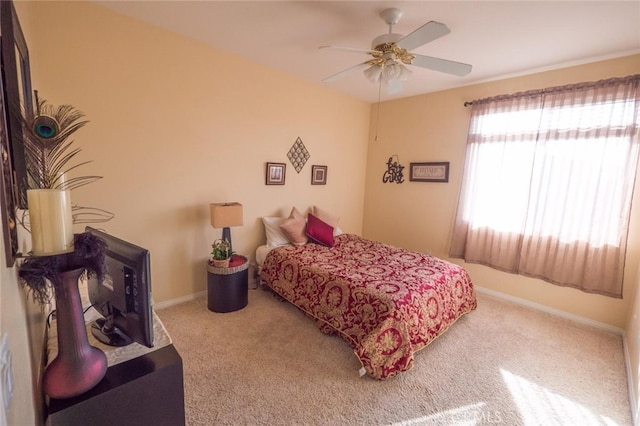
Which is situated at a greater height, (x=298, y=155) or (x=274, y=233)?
(x=298, y=155)

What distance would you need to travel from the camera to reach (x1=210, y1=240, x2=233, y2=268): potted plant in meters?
2.75

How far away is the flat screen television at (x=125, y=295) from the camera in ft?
3.50

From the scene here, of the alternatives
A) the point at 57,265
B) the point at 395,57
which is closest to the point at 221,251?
the point at 57,265

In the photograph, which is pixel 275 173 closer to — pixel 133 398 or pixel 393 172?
pixel 393 172

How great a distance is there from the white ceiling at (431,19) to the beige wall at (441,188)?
28 centimetres

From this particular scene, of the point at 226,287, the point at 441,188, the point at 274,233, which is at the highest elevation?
the point at 441,188

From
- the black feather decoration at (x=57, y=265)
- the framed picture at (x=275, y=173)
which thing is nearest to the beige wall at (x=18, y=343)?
the black feather decoration at (x=57, y=265)

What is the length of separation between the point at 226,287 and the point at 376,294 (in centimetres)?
149

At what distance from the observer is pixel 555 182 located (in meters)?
2.92

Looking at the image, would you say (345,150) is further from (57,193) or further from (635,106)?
(57,193)

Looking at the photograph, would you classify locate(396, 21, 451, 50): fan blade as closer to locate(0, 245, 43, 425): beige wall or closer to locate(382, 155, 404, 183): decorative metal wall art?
locate(0, 245, 43, 425): beige wall

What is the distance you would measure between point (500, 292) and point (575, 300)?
0.69 m

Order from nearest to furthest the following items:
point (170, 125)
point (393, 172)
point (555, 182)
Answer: point (170, 125) < point (555, 182) < point (393, 172)

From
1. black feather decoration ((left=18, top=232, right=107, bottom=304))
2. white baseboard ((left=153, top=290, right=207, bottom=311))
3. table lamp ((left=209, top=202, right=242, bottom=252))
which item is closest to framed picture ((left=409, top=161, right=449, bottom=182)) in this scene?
table lamp ((left=209, top=202, right=242, bottom=252))
